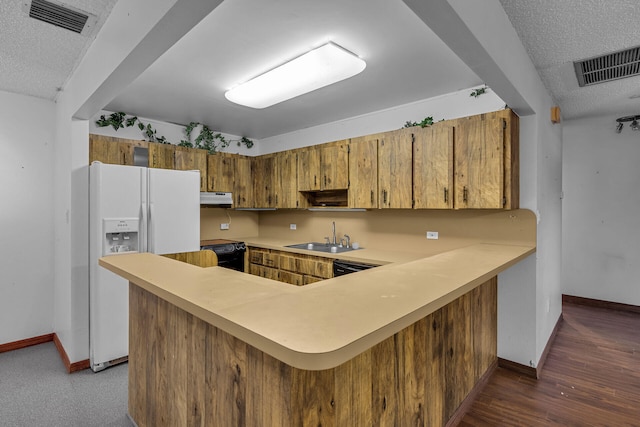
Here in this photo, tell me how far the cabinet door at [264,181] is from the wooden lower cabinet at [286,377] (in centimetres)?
283

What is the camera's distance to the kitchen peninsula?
2.90 ft

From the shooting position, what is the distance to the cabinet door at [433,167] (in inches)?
112

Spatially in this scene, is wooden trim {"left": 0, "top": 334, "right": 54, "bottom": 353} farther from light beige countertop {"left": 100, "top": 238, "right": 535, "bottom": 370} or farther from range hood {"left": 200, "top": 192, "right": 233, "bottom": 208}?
light beige countertop {"left": 100, "top": 238, "right": 535, "bottom": 370}

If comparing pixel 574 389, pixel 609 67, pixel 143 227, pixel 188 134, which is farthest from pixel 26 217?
pixel 609 67

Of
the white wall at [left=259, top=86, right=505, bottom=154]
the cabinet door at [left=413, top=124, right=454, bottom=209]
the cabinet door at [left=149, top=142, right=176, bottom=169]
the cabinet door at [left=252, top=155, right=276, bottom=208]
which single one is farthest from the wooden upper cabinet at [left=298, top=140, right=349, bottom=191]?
the cabinet door at [left=149, top=142, right=176, bottom=169]

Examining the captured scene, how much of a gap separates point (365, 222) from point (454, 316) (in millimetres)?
2123

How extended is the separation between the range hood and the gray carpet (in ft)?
6.66

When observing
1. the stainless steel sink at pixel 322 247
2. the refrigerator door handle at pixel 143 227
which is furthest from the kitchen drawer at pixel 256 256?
the refrigerator door handle at pixel 143 227

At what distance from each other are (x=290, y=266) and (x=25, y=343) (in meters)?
2.76

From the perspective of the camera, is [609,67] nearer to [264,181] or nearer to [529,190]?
[529,190]

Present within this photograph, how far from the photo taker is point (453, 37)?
1.41m

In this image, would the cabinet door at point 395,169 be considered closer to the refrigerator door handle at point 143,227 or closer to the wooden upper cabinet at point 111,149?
the refrigerator door handle at point 143,227

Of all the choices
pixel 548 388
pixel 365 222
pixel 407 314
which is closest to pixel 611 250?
pixel 548 388

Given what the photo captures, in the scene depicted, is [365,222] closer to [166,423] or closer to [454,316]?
[454,316]
